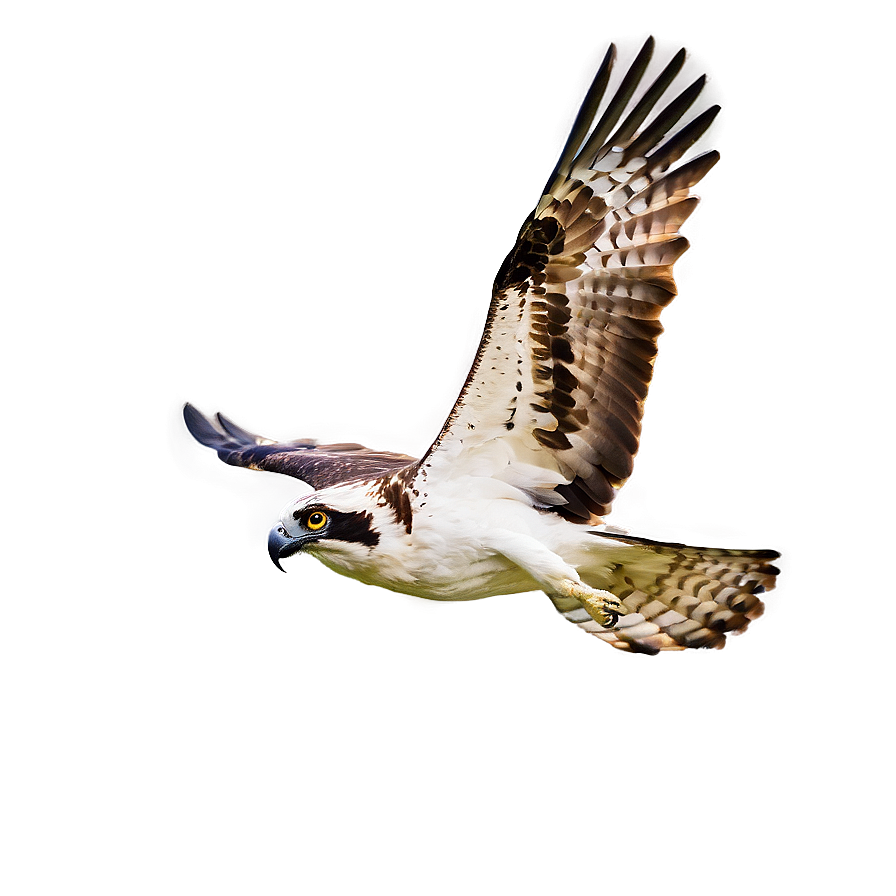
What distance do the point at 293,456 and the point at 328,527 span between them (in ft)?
4.13

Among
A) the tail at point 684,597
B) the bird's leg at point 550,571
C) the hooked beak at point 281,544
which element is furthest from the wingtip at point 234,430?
the bird's leg at point 550,571

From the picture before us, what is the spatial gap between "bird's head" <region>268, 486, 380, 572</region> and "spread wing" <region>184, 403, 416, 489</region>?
0.27 meters

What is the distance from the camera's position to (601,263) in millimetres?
4359

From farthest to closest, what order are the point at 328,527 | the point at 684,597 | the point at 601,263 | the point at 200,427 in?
the point at 200,427, the point at 684,597, the point at 328,527, the point at 601,263

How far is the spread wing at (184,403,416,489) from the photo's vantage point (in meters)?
5.52

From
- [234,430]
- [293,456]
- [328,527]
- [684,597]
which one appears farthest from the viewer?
[234,430]

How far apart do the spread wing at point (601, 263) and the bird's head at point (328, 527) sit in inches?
24.9

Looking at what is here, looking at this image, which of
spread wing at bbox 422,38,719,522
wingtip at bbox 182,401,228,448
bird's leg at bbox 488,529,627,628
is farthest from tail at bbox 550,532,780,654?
wingtip at bbox 182,401,228,448

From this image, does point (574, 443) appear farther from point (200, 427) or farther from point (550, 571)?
point (200, 427)

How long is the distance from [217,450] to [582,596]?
2847 millimetres

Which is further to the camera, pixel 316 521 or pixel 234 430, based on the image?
pixel 234 430

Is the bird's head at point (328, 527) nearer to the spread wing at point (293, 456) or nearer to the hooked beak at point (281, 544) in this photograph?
the hooked beak at point (281, 544)

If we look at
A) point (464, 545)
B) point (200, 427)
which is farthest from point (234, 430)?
point (464, 545)

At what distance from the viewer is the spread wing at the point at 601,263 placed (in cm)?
428
